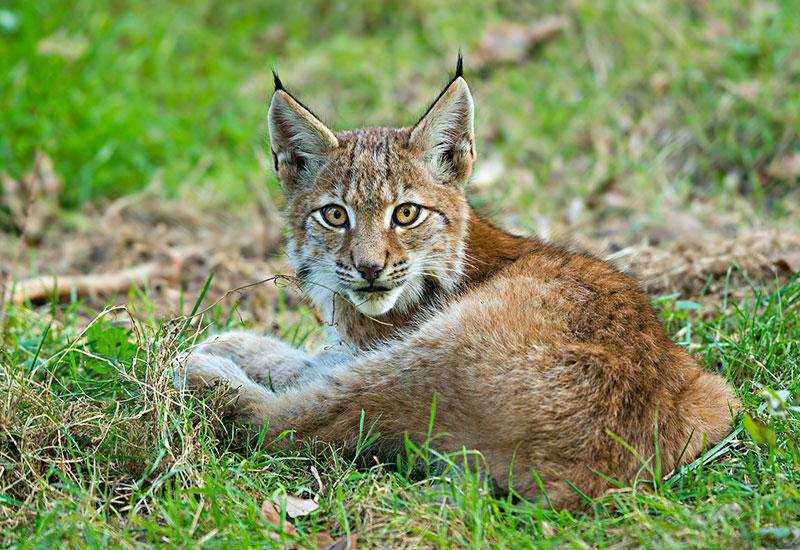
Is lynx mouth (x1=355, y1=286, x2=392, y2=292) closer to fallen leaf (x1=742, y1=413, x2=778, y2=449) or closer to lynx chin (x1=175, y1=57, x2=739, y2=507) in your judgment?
lynx chin (x1=175, y1=57, x2=739, y2=507)

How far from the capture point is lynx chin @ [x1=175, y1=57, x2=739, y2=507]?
4555mm

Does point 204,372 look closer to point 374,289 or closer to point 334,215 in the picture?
point 374,289

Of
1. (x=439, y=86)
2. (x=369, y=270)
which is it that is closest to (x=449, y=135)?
(x=369, y=270)

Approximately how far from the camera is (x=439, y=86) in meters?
11.2

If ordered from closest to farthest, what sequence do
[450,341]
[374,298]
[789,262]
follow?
[450,341] < [374,298] < [789,262]

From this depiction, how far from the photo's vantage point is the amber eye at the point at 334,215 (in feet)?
18.6

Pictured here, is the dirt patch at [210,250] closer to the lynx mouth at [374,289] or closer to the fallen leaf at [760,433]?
the lynx mouth at [374,289]

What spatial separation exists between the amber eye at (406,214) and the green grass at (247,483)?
4.54 ft

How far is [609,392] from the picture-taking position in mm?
4609

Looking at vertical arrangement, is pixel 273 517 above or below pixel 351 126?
below

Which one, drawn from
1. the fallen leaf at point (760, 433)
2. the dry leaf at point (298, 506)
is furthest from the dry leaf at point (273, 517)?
the fallen leaf at point (760, 433)

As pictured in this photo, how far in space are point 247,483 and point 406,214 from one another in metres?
1.83

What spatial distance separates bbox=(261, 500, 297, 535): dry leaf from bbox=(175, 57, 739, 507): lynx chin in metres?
0.56

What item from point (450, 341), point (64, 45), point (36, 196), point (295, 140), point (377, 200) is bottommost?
point (36, 196)
